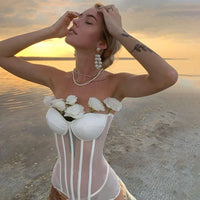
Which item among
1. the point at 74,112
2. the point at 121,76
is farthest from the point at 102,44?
the point at 74,112

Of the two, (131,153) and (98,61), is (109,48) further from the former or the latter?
(131,153)

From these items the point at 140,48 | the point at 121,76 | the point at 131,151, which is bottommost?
the point at 131,151

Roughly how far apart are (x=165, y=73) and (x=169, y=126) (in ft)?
25.6

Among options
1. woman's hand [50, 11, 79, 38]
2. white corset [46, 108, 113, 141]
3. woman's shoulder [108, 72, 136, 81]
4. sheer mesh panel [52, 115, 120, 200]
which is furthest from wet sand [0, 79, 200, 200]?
woman's hand [50, 11, 79, 38]

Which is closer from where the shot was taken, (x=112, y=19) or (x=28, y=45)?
(x=112, y=19)

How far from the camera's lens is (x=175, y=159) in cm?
615

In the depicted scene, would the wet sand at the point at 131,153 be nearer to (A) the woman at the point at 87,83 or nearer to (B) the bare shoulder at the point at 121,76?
(A) the woman at the point at 87,83

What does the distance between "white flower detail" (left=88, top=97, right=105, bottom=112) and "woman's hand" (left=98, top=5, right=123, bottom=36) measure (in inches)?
22.7

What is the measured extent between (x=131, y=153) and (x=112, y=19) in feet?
17.1

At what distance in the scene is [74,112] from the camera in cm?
180

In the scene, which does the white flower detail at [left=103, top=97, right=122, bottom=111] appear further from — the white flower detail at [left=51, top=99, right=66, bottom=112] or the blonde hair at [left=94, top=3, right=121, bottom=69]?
the blonde hair at [left=94, top=3, right=121, bottom=69]

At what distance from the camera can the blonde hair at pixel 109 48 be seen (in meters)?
2.04

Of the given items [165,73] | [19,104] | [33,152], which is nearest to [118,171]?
[33,152]

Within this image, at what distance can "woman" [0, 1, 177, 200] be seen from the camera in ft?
5.76
